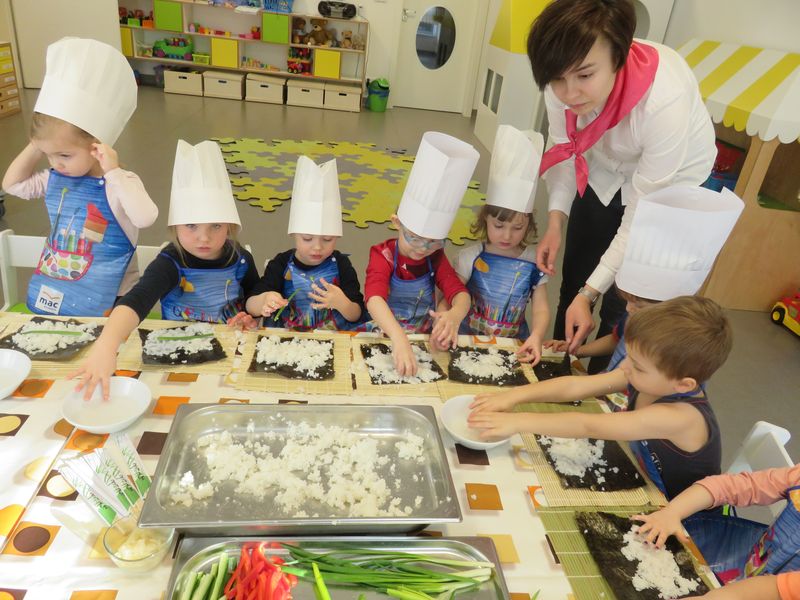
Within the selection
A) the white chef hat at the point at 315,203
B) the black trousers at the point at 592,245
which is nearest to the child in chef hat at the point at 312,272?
the white chef hat at the point at 315,203

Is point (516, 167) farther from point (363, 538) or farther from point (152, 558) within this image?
point (152, 558)

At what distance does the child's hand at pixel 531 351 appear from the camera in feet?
5.05

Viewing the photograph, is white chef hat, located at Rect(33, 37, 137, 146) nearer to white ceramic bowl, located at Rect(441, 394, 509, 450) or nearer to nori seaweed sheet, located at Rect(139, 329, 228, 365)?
nori seaweed sheet, located at Rect(139, 329, 228, 365)

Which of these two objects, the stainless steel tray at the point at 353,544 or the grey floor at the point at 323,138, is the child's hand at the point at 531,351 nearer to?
the stainless steel tray at the point at 353,544

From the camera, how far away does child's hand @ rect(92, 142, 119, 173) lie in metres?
1.60

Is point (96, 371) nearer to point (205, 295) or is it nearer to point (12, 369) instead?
point (12, 369)

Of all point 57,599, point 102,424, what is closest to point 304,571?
point 57,599

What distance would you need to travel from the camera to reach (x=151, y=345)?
54.1 inches

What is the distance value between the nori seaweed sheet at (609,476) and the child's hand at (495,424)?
0.38 ft

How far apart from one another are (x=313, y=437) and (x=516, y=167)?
3.48ft

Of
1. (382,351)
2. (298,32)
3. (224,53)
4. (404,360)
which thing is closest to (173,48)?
(224,53)

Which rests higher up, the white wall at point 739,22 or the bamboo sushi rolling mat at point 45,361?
the white wall at point 739,22

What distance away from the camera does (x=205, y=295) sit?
1.73 metres

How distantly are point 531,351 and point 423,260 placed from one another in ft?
1.63
